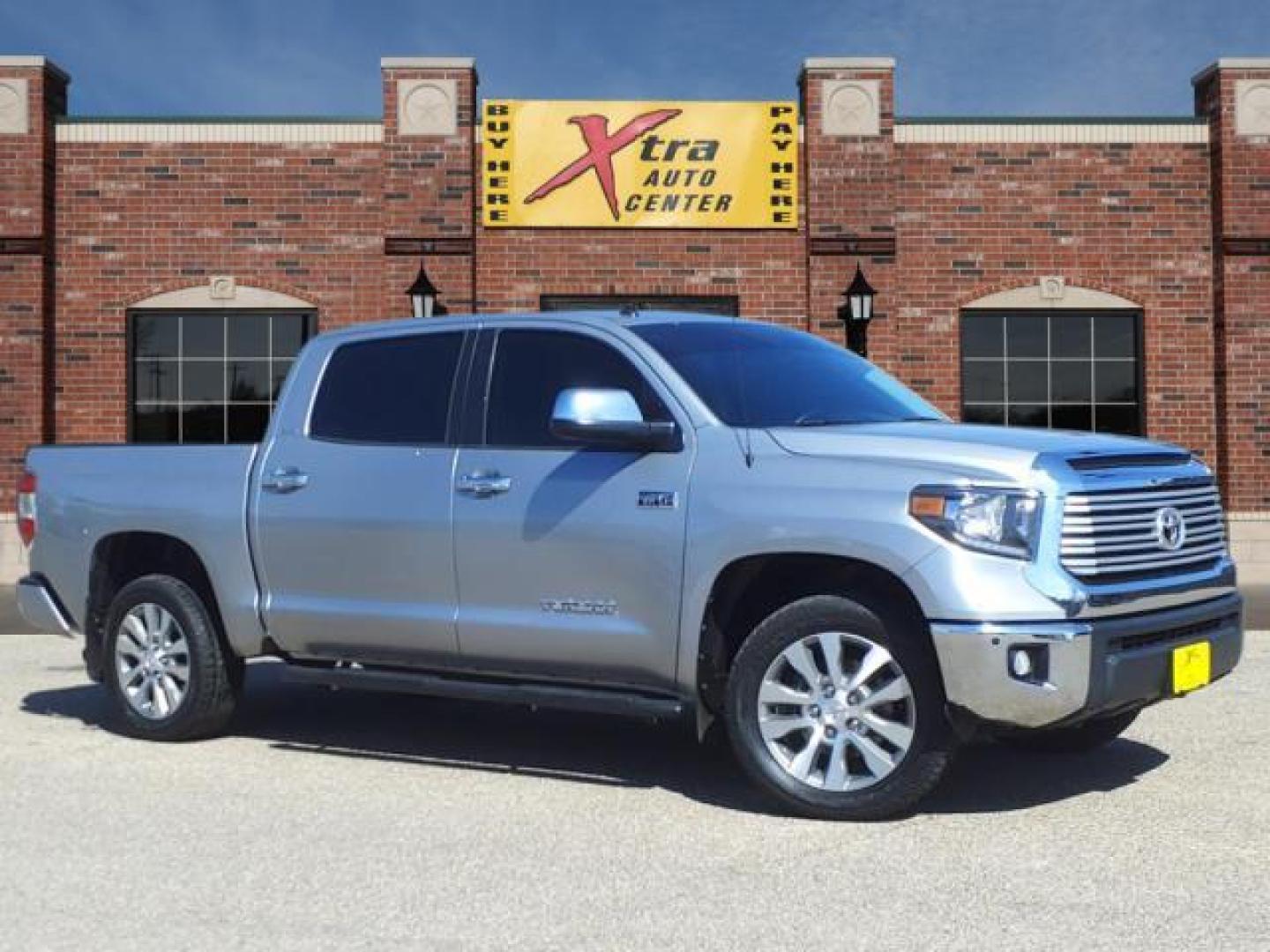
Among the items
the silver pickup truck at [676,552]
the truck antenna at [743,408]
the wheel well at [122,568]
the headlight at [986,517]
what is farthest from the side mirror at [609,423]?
the wheel well at [122,568]

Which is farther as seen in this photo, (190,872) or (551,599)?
(551,599)

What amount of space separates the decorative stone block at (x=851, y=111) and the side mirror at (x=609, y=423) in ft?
41.7

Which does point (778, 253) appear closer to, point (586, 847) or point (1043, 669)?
point (1043, 669)

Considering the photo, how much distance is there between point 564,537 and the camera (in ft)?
20.3

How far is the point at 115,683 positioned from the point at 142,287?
37.9 ft

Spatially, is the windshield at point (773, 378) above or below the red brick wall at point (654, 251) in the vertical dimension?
below

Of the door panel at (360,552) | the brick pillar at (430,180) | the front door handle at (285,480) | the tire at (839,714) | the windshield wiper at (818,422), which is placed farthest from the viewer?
the brick pillar at (430,180)

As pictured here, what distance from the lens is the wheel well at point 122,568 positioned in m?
7.66

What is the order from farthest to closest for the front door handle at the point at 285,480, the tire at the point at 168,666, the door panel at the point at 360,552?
the tire at the point at 168,666
the front door handle at the point at 285,480
the door panel at the point at 360,552

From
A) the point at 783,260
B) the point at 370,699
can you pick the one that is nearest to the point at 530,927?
the point at 370,699

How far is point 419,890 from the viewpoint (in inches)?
184

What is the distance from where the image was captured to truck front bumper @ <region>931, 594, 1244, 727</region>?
206 inches

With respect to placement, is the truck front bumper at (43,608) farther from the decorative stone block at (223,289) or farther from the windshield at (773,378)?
the decorative stone block at (223,289)

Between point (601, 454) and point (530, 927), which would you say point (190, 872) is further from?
point (601, 454)
